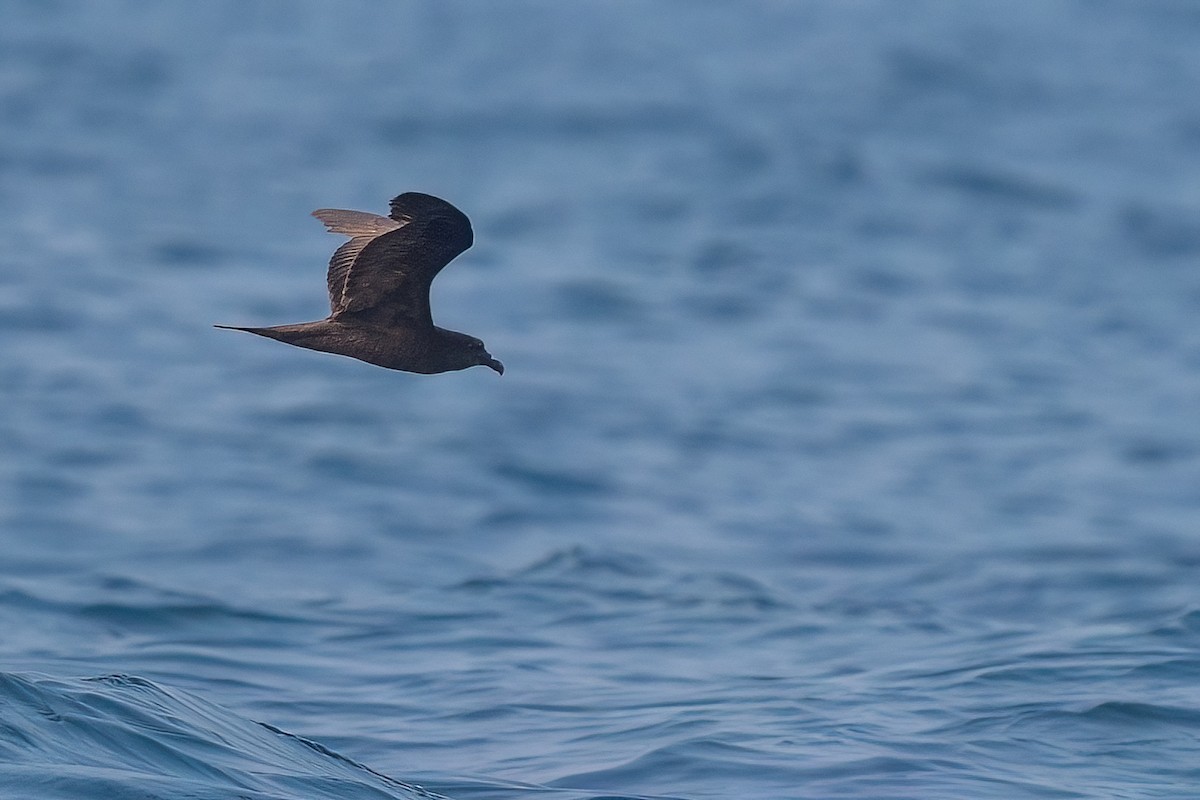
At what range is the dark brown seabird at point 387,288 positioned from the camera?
26.7 feet

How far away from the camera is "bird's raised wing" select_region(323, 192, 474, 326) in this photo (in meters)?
8.05

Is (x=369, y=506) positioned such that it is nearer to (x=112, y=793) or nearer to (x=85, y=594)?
(x=85, y=594)

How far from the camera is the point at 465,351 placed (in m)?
8.95

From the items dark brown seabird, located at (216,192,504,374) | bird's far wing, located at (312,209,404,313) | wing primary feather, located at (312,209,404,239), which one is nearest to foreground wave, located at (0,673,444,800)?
dark brown seabird, located at (216,192,504,374)

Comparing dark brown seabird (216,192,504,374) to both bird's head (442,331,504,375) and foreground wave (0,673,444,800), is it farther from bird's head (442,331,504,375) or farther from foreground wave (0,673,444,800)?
foreground wave (0,673,444,800)

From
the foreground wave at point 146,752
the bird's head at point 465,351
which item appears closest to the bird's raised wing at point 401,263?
the bird's head at point 465,351

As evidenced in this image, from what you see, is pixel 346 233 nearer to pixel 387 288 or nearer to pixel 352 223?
pixel 352 223

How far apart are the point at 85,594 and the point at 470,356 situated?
8998mm

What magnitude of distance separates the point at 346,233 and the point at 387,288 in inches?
17.1

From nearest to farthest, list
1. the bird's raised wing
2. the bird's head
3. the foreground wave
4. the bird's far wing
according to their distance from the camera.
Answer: the bird's raised wing < the bird's far wing < the bird's head < the foreground wave

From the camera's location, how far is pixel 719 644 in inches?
627

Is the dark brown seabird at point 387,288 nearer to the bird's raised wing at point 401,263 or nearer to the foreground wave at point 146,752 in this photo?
the bird's raised wing at point 401,263

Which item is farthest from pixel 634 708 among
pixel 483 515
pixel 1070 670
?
pixel 483 515

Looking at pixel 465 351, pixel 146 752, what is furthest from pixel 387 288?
pixel 146 752
